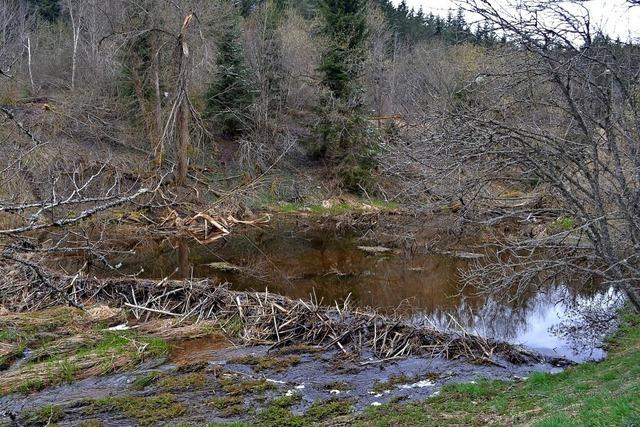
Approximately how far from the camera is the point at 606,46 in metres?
8.36

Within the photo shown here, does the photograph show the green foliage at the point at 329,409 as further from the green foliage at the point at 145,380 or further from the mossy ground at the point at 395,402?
the green foliage at the point at 145,380

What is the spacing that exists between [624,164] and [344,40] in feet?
78.1

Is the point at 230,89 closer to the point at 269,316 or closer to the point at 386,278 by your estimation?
the point at 386,278

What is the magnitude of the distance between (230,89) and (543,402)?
86.5ft

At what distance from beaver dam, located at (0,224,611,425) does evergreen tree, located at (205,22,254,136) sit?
16.5 meters

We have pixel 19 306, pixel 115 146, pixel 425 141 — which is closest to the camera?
pixel 425 141

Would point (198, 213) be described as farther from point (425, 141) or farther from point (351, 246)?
point (425, 141)

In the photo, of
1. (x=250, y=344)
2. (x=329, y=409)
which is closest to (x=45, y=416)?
(x=329, y=409)

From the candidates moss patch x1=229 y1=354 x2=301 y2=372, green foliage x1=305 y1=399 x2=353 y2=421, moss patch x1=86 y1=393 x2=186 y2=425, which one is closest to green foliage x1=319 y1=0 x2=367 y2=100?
moss patch x1=229 y1=354 x2=301 y2=372

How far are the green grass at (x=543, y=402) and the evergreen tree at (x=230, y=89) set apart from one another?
79.3 feet

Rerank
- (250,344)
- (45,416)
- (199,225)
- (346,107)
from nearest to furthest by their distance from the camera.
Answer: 1. (45,416)
2. (250,344)
3. (199,225)
4. (346,107)

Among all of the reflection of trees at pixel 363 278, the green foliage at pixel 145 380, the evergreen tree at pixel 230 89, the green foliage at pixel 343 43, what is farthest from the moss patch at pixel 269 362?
the evergreen tree at pixel 230 89

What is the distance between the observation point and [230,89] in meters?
31.1

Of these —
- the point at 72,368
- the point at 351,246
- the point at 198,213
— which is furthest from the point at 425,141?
the point at 198,213
